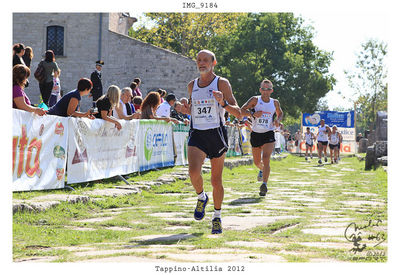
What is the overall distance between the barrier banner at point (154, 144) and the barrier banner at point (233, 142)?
7.18 meters

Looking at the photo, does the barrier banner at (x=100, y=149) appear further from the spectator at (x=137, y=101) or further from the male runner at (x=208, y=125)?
the male runner at (x=208, y=125)

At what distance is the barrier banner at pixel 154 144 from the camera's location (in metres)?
12.5

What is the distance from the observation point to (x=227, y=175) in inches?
602

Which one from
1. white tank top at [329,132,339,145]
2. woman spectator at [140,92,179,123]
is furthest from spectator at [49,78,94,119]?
A: white tank top at [329,132,339,145]

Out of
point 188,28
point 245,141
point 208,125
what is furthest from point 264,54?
point 208,125

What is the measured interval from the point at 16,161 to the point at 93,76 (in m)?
9.82

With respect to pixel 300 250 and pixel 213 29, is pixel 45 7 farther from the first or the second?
pixel 213 29

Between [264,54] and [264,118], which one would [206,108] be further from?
[264,54]

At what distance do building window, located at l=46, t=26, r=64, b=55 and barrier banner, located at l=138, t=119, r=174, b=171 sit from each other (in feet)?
67.6

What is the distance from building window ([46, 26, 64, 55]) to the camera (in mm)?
33281

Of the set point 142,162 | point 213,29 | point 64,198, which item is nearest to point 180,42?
point 213,29

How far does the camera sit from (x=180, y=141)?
15922 mm

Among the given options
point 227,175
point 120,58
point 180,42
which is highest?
point 180,42

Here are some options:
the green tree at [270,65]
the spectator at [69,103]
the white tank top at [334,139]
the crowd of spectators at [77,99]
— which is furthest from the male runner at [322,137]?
the green tree at [270,65]
